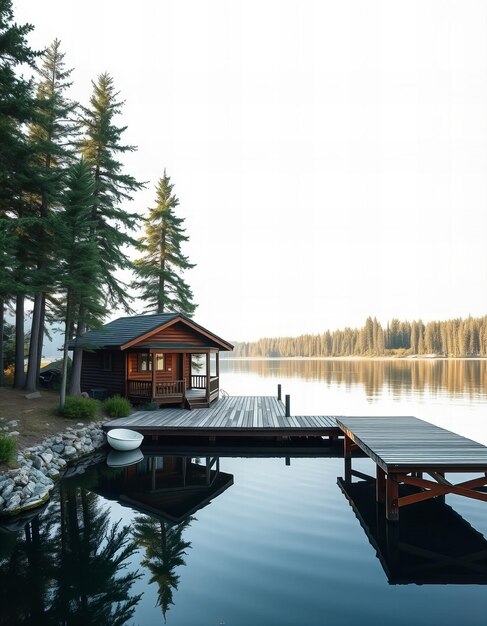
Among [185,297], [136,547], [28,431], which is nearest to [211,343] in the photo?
[185,297]

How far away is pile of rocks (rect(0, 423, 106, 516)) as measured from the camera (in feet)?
34.7

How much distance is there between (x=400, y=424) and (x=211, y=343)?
12526mm

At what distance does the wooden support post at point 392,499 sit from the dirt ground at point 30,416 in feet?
37.1

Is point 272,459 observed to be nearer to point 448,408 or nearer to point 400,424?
point 400,424

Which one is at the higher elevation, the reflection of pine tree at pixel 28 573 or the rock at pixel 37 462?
the rock at pixel 37 462

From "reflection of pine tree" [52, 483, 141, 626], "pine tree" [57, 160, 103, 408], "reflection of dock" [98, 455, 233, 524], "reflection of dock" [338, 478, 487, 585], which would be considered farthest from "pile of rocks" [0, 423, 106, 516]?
"reflection of dock" [338, 478, 487, 585]

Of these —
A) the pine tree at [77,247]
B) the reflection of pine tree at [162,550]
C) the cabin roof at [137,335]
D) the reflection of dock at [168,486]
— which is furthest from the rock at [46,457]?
the cabin roof at [137,335]

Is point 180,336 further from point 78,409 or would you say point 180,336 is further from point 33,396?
point 33,396

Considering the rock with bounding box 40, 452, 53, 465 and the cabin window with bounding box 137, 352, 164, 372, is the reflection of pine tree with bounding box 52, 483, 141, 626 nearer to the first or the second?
the rock with bounding box 40, 452, 53, 465

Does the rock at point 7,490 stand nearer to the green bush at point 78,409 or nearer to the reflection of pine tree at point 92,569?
the reflection of pine tree at point 92,569

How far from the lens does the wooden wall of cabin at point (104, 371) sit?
2267cm

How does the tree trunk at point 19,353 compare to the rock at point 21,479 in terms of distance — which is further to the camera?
the tree trunk at point 19,353

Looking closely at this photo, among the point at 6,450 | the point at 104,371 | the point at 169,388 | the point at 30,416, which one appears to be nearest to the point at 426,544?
the point at 6,450

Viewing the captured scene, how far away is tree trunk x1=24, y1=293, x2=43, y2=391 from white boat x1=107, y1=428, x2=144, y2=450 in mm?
6770
